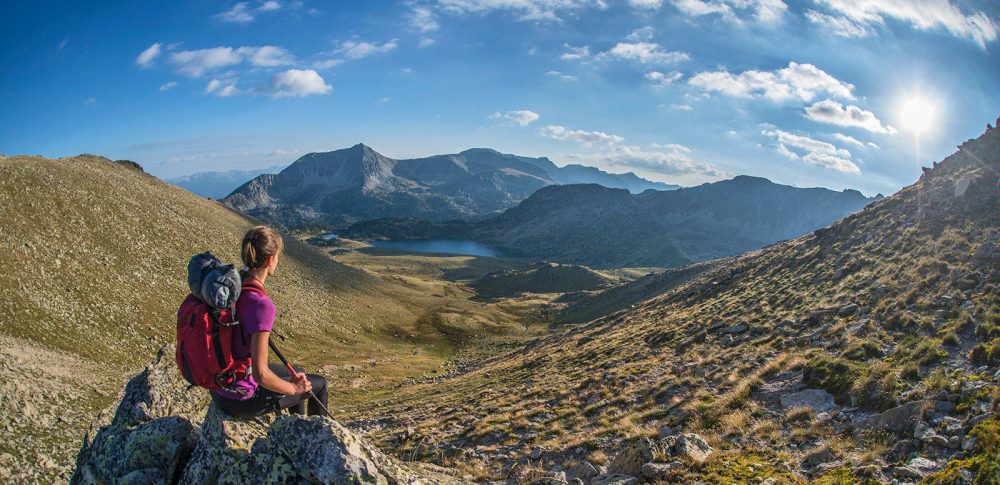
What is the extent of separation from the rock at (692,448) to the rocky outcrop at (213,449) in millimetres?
7649

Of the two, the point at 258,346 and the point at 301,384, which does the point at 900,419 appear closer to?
the point at 301,384

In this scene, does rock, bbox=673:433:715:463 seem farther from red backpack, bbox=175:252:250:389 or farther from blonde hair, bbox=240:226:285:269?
blonde hair, bbox=240:226:285:269

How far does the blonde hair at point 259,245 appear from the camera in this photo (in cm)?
713

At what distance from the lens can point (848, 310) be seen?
2405 cm

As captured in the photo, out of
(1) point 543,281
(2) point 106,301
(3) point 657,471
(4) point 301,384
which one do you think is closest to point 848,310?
(3) point 657,471

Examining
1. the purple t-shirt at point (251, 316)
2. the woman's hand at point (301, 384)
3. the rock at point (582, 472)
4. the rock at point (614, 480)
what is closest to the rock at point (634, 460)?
the rock at point (614, 480)

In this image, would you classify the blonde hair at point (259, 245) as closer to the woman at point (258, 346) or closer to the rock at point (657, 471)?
the woman at point (258, 346)

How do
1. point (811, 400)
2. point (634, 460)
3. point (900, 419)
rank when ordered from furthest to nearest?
point (811, 400)
point (634, 460)
point (900, 419)

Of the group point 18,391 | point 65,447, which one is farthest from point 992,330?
point 18,391

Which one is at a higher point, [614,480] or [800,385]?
[800,385]

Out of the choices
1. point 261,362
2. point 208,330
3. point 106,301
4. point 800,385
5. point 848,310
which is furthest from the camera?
point 106,301

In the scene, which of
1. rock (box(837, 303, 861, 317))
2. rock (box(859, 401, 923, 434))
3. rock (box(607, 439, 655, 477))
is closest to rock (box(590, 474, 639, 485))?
rock (box(607, 439, 655, 477))

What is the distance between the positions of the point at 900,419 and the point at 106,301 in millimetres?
57026

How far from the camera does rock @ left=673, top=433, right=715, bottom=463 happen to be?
12047mm
